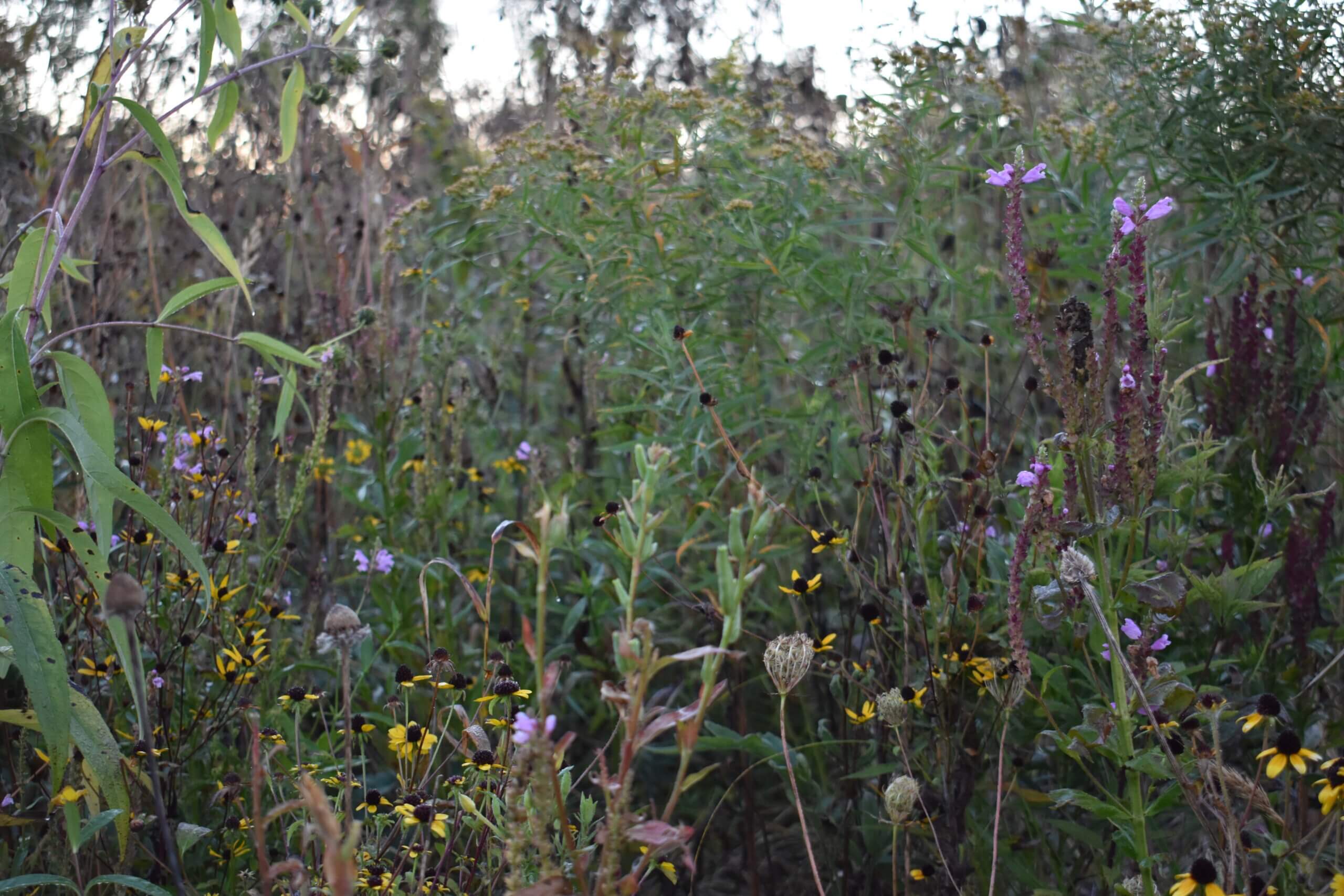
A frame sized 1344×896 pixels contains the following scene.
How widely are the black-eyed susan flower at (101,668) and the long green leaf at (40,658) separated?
0.45 metres

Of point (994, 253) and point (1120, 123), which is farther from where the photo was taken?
point (994, 253)

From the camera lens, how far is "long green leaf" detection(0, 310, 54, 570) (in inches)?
50.7

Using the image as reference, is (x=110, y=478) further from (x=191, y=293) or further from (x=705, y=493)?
(x=705, y=493)

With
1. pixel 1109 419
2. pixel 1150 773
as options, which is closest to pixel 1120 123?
pixel 1109 419

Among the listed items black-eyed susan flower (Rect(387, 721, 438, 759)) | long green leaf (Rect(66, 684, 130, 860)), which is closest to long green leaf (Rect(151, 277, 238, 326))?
long green leaf (Rect(66, 684, 130, 860))

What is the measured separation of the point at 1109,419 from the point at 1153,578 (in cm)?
21

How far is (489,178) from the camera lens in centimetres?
250

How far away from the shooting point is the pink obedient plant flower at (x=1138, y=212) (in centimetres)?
133

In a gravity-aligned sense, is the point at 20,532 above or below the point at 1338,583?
above

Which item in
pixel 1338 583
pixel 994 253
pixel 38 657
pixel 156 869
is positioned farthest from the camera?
pixel 994 253

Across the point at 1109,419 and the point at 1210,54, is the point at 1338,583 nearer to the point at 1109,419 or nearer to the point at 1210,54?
the point at 1109,419

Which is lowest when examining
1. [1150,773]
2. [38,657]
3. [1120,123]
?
[1150,773]

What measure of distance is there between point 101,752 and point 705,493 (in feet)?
4.33

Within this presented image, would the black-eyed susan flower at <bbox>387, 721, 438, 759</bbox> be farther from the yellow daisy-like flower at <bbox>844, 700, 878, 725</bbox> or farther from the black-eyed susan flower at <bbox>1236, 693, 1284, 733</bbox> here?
the black-eyed susan flower at <bbox>1236, 693, 1284, 733</bbox>
